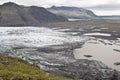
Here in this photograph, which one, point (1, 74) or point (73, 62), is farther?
point (73, 62)

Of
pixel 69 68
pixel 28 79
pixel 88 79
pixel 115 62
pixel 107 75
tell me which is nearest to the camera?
pixel 28 79

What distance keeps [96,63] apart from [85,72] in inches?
422

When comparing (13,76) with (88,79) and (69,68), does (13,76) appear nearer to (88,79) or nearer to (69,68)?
(88,79)

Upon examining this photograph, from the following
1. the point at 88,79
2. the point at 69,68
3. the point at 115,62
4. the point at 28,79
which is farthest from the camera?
the point at 115,62

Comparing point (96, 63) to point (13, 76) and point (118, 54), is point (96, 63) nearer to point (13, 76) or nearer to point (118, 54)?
point (118, 54)

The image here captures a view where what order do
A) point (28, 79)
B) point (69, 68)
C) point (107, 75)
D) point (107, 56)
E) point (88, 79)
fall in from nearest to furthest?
point (28, 79) < point (88, 79) < point (107, 75) < point (69, 68) < point (107, 56)

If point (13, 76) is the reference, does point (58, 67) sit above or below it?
below

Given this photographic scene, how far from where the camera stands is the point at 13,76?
20.4m

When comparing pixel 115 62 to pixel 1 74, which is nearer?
pixel 1 74

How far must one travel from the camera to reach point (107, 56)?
71625 mm

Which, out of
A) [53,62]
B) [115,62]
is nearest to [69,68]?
[53,62]

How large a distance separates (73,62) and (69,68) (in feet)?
23.5

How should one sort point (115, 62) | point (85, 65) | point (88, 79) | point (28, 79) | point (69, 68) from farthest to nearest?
point (115, 62)
point (85, 65)
point (69, 68)
point (88, 79)
point (28, 79)

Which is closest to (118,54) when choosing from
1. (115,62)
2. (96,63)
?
(115,62)
